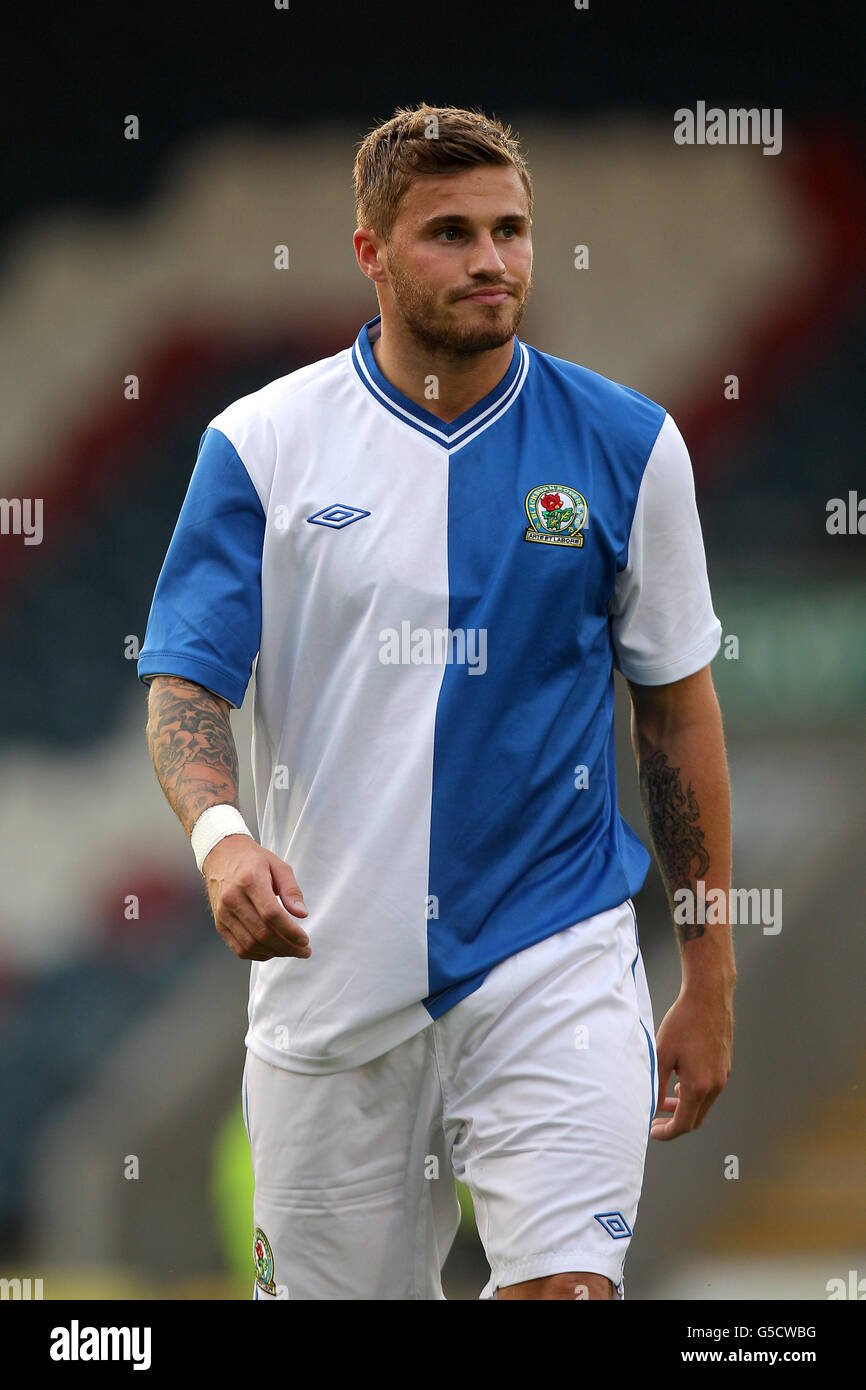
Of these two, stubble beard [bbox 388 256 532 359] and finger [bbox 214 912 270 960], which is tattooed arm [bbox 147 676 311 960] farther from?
stubble beard [bbox 388 256 532 359]

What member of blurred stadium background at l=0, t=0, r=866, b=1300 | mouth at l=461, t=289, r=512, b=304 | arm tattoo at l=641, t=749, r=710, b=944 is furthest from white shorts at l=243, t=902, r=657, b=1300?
blurred stadium background at l=0, t=0, r=866, b=1300

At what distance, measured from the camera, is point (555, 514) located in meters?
2.51

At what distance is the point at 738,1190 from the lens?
13.3 ft

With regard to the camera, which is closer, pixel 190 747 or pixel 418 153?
pixel 190 747

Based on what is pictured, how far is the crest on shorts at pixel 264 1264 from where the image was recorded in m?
2.61

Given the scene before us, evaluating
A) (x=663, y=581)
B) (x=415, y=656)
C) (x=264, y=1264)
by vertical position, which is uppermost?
(x=663, y=581)

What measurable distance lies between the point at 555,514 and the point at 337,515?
0.31m

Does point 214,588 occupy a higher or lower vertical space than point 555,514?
lower

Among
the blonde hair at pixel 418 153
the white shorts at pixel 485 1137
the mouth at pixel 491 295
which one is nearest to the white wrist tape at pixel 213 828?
the white shorts at pixel 485 1137

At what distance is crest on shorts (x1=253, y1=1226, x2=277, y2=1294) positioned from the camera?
2.61m

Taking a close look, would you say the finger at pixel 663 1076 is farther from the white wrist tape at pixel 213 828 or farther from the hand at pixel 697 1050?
the white wrist tape at pixel 213 828

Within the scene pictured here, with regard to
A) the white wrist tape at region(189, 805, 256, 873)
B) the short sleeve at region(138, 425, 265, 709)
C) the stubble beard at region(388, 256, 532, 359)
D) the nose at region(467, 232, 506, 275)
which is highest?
the nose at region(467, 232, 506, 275)

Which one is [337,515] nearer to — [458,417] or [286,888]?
[458,417]

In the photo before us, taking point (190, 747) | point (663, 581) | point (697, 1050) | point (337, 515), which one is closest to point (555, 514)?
point (663, 581)
